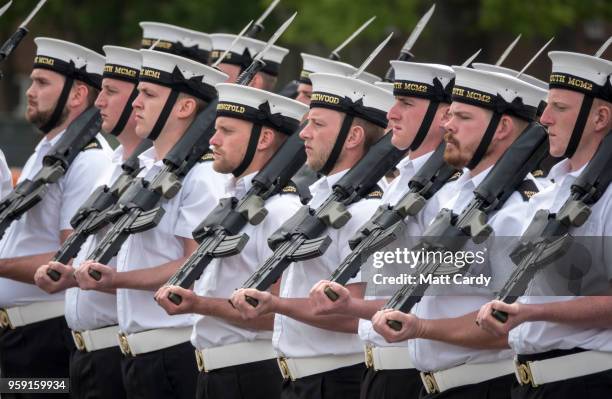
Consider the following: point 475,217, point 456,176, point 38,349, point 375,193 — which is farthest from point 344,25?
point 475,217

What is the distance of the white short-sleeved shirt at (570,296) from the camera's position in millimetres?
5605

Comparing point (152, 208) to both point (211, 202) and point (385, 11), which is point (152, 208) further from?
point (385, 11)

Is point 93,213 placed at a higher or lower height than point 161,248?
higher

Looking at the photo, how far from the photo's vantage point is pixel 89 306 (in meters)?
7.96

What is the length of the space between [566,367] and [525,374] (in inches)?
7.8

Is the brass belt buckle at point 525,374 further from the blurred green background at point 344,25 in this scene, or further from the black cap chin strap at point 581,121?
the blurred green background at point 344,25

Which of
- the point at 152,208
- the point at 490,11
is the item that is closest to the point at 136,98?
the point at 152,208

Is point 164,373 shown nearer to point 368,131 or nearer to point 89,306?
point 89,306

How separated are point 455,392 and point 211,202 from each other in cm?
193

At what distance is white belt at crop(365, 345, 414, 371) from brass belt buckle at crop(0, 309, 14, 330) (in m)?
2.88

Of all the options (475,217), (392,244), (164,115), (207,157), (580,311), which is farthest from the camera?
(164,115)

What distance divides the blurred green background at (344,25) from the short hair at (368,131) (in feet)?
41.0

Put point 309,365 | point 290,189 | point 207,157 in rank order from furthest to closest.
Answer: point 207,157, point 290,189, point 309,365

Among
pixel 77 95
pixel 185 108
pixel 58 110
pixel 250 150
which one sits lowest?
pixel 250 150
